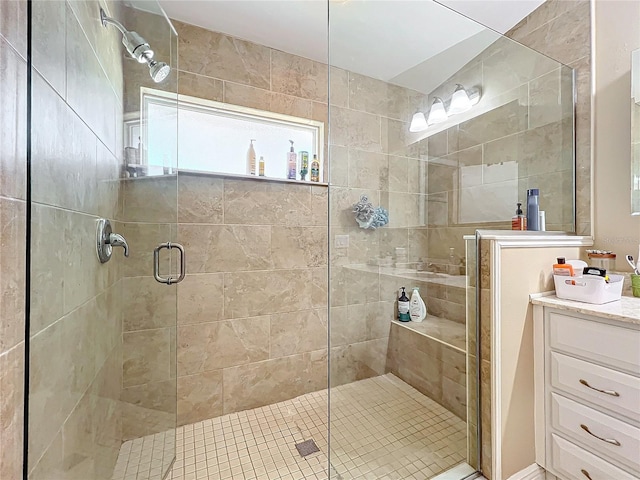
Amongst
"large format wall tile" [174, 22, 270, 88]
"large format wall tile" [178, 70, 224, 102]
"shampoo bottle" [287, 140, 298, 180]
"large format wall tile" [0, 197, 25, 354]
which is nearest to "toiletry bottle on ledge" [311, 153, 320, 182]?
"shampoo bottle" [287, 140, 298, 180]

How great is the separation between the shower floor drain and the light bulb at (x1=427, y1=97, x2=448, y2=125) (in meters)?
1.99

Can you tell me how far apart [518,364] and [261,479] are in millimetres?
1353

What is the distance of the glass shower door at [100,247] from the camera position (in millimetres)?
730

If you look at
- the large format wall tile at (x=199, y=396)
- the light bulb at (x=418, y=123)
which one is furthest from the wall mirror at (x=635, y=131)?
the large format wall tile at (x=199, y=396)

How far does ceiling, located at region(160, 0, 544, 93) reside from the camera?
151 cm

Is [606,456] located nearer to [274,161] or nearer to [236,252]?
[236,252]

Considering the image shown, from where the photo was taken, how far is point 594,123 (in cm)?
163

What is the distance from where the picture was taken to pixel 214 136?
2.01 meters

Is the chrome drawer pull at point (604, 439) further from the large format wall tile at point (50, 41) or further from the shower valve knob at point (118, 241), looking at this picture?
the large format wall tile at point (50, 41)

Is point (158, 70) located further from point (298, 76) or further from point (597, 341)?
point (597, 341)

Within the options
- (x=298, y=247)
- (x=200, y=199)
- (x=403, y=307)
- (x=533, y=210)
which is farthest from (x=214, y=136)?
(x=533, y=210)

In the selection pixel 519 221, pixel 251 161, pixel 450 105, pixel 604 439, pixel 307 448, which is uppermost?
pixel 450 105

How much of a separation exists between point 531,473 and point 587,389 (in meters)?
0.51

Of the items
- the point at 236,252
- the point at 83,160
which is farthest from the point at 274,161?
the point at 83,160
